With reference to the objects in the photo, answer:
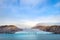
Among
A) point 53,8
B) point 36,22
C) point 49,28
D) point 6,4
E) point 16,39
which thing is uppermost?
point 6,4

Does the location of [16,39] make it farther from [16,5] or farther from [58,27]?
[58,27]

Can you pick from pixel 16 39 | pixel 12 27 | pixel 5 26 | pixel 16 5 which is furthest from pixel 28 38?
pixel 16 5

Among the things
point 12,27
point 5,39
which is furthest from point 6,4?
point 5,39

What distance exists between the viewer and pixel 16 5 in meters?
1.78

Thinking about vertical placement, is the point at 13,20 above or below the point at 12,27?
above

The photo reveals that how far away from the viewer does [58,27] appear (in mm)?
1756

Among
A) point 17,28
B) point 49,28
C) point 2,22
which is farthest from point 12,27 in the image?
point 49,28

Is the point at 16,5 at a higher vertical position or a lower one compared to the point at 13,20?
higher

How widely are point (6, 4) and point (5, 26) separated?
378 mm

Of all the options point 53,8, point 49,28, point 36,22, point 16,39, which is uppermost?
point 53,8

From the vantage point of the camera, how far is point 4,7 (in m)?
1.77

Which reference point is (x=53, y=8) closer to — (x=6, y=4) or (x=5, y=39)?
(x=6, y=4)

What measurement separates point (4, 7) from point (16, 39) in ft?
1.91

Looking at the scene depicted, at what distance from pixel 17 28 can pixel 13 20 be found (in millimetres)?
152
